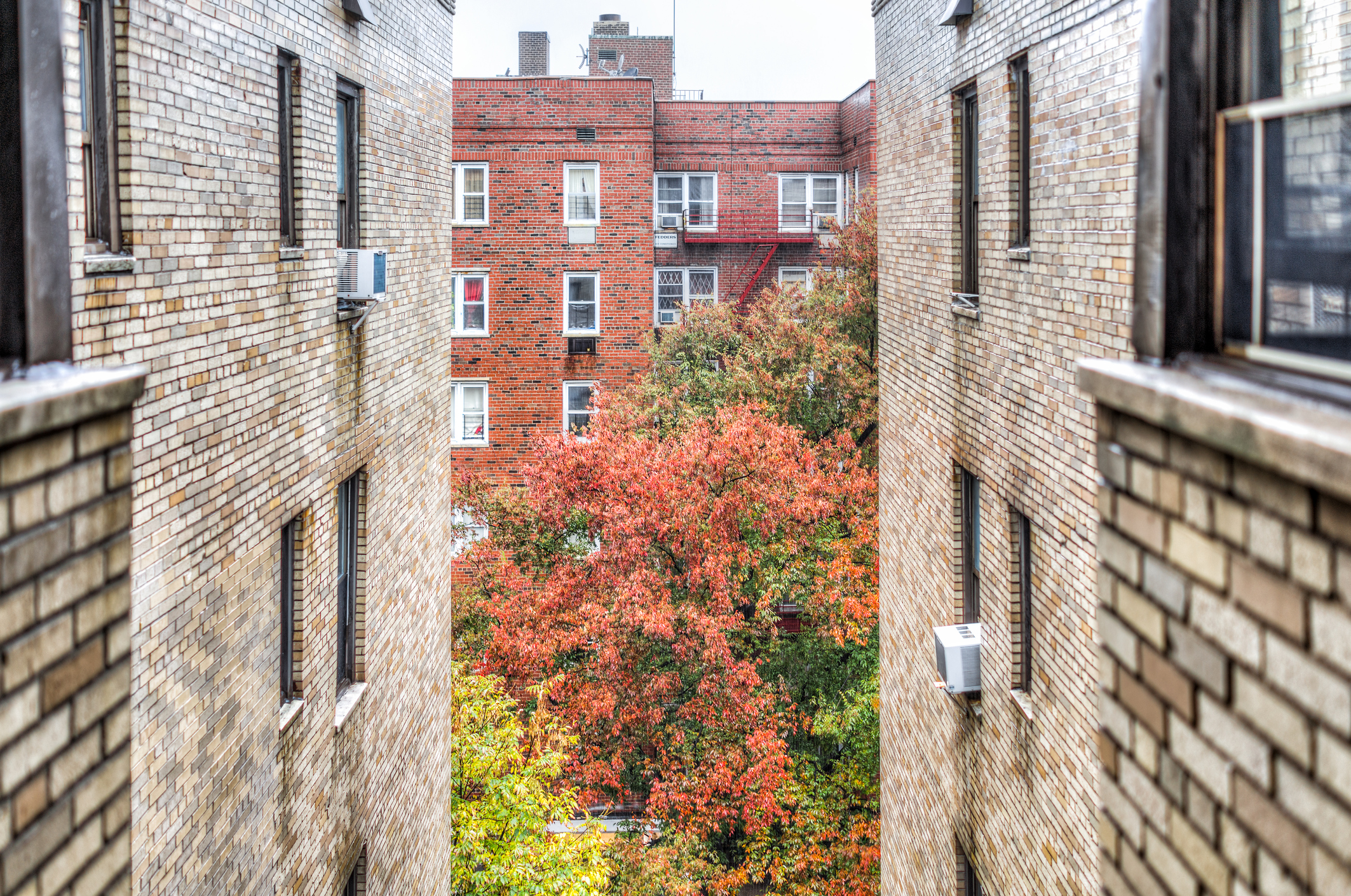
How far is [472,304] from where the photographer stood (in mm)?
26078

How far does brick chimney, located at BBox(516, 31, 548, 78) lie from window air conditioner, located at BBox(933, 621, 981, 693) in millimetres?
25810

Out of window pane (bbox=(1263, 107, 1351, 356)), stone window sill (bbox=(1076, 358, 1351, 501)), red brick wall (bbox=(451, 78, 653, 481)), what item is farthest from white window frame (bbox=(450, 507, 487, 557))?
window pane (bbox=(1263, 107, 1351, 356))

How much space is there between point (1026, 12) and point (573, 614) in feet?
39.2

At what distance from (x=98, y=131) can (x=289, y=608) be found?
11.9 ft

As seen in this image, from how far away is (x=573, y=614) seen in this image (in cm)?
1739

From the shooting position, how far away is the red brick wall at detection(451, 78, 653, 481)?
25.8 meters

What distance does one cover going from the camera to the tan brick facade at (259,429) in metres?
5.38

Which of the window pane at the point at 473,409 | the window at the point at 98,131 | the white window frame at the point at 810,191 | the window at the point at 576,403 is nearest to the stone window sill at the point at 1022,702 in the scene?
the window at the point at 98,131

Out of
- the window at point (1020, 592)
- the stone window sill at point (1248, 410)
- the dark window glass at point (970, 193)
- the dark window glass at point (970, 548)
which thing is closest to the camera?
the stone window sill at point (1248, 410)

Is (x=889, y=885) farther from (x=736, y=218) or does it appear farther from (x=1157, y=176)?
(x=736, y=218)

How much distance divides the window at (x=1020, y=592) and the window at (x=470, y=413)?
19054mm

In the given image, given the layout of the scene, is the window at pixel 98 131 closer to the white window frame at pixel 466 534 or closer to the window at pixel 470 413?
the white window frame at pixel 466 534

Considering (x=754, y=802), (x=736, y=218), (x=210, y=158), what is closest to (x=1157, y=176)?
(x=210, y=158)

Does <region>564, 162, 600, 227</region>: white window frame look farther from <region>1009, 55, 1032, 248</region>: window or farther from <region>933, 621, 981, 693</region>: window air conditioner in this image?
<region>933, 621, 981, 693</region>: window air conditioner
